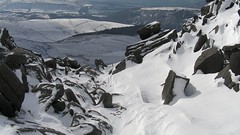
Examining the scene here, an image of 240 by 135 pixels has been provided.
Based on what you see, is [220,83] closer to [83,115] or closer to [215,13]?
[83,115]

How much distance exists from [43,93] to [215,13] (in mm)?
33878

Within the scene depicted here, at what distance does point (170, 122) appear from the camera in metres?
26.8

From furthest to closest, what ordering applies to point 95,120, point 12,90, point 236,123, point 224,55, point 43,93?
point 224,55
point 43,93
point 95,120
point 12,90
point 236,123

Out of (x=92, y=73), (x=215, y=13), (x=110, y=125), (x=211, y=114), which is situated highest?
(x=215, y=13)

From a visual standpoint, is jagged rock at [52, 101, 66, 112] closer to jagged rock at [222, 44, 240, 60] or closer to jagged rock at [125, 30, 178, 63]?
jagged rock at [222, 44, 240, 60]

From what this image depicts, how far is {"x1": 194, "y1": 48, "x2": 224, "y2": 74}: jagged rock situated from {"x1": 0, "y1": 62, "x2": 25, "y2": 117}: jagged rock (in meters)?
20.6

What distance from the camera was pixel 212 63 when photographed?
38531 millimetres

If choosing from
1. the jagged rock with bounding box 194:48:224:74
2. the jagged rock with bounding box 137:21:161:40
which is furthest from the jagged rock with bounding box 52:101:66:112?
the jagged rock with bounding box 137:21:161:40

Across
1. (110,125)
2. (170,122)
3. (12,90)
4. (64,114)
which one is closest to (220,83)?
(170,122)

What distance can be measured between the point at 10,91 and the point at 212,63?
2221 cm

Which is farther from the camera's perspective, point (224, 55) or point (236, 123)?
point (224, 55)

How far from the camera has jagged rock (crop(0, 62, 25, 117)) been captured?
81.0 feet

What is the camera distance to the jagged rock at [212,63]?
3800 cm

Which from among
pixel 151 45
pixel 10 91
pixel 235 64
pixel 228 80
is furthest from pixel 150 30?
pixel 10 91
